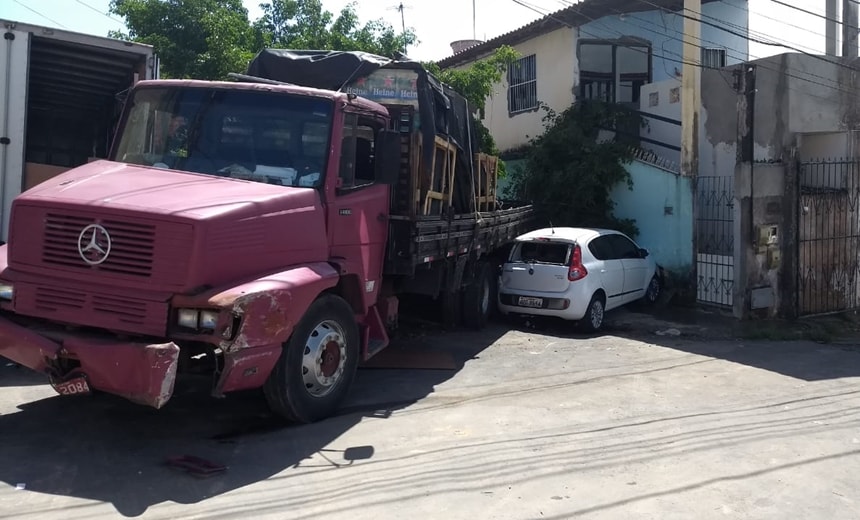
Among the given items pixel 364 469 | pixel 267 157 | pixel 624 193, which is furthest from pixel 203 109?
pixel 624 193

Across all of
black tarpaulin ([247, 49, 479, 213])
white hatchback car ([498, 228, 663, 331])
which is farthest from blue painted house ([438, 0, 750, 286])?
black tarpaulin ([247, 49, 479, 213])

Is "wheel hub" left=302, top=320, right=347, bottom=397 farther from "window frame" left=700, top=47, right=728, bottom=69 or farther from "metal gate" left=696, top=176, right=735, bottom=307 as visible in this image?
"window frame" left=700, top=47, right=728, bottom=69

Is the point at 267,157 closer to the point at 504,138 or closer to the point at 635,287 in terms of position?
the point at 635,287

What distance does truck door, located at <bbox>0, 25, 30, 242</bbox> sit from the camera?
7.67m

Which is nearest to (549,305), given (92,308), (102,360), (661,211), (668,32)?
(661,211)

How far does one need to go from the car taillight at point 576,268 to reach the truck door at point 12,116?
696cm

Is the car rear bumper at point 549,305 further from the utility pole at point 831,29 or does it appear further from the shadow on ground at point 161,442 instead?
the utility pole at point 831,29

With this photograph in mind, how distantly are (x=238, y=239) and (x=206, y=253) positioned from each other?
32 cm

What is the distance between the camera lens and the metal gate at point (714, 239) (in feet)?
42.6

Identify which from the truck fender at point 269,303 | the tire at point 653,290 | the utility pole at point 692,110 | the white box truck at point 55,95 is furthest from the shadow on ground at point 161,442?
the utility pole at point 692,110

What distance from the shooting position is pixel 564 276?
35.7 feet

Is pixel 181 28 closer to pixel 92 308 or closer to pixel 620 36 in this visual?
pixel 620 36

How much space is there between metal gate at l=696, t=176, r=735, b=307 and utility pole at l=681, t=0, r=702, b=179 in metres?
0.39

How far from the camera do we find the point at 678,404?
732 cm
